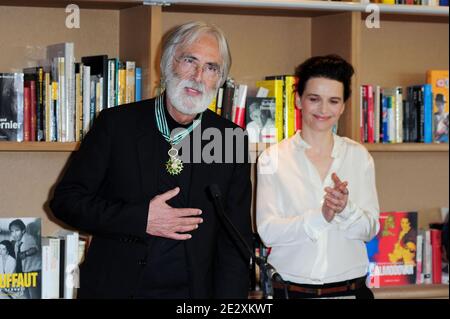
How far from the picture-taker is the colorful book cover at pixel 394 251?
317 cm

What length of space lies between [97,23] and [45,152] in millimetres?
507

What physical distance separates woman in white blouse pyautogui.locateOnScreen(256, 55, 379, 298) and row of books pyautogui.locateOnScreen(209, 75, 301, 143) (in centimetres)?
19

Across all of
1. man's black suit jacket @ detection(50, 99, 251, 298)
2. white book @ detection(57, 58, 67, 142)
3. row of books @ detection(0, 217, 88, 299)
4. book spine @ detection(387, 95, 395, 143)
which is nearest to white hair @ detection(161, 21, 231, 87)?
man's black suit jacket @ detection(50, 99, 251, 298)

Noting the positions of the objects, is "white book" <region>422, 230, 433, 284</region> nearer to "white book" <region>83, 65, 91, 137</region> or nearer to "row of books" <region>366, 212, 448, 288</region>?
"row of books" <region>366, 212, 448, 288</region>

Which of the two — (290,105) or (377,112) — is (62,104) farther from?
(377,112)

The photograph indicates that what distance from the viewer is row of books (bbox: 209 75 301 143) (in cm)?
284

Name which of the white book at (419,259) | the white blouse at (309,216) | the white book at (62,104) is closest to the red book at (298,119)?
the white blouse at (309,216)

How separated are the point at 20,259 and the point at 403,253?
59.9 inches

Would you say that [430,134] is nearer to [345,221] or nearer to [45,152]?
[345,221]

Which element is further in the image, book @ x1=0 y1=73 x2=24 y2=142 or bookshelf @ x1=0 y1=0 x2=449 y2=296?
bookshelf @ x1=0 y1=0 x2=449 y2=296

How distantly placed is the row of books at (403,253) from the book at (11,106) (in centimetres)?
145

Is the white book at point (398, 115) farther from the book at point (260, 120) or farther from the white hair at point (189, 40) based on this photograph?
the white hair at point (189, 40)

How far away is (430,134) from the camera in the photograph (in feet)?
10.4

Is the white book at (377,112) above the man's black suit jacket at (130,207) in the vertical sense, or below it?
above
